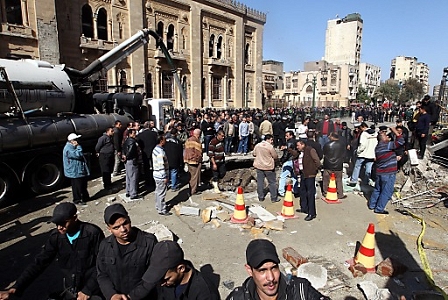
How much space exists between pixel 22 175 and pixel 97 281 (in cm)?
619

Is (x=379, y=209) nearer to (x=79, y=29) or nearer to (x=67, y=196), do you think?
(x=67, y=196)

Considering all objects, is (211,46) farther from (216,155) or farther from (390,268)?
(390,268)

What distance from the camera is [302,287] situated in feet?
5.60

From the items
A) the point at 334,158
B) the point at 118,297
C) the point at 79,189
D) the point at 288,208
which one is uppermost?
the point at 334,158

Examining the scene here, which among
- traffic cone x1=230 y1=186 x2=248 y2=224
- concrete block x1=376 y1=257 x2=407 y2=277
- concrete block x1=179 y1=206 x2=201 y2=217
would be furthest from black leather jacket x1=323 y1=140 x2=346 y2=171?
concrete block x1=179 y1=206 x2=201 y2=217

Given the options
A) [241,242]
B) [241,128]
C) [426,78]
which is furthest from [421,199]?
[426,78]

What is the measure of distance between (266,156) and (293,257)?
279cm

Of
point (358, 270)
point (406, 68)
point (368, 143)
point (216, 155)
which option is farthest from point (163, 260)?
point (406, 68)

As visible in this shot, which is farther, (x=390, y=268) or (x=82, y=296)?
(x=390, y=268)

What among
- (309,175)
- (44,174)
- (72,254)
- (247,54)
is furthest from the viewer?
(247,54)

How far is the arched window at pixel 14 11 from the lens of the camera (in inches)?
705

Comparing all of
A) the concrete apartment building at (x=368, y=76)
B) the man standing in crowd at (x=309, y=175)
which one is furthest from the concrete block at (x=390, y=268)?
the concrete apartment building at (x=368, y=76)

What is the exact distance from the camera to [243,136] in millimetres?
11883

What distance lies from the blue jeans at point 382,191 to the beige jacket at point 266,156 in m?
2.32
